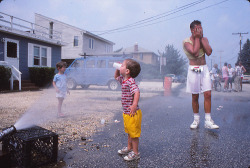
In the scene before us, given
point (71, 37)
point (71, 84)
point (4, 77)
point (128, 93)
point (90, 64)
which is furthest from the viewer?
point (71, 37)

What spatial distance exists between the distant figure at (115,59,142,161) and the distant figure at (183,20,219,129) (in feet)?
5.93

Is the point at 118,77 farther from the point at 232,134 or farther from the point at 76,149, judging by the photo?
the point at 232,134

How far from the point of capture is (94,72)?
14.6m

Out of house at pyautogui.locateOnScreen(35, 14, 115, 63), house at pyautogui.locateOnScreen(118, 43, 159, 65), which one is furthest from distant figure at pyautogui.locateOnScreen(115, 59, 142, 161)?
house at pyautogui.locateOnScreen(118, 43, 159, 65)

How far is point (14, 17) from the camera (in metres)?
15.3

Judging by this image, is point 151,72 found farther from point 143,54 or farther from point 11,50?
point 11,50

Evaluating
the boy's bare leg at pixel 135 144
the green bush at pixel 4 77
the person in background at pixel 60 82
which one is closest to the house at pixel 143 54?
the green bush at pixel 4 77

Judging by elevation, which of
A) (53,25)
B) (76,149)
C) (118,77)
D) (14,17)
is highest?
(53,25)

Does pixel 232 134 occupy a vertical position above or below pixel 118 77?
below

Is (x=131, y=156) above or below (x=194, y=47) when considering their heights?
below

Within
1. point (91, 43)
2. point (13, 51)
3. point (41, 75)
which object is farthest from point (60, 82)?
point (91, 43)

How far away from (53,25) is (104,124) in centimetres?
2903

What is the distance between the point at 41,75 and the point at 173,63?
3840 cm

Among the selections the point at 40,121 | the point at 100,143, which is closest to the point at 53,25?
the point at 40,121
